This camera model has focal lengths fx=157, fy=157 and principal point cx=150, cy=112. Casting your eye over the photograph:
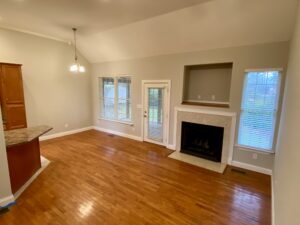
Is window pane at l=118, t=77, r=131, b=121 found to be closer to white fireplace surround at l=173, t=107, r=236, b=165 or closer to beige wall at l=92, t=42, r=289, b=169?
beige wall at l=92, t=42, r=289, b=169

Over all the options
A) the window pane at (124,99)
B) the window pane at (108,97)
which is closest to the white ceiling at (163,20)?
the window pane at (124,99)

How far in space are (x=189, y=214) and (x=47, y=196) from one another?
88.3 inches

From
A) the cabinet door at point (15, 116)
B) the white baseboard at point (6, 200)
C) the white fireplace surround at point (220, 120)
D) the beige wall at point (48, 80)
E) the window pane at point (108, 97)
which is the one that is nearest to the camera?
the white baseboard at point (6, 200)

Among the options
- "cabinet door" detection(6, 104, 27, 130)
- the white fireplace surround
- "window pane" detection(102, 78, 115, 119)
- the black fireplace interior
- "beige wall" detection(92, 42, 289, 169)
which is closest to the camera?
"beige wall" detection(92, 42, 289, 169)

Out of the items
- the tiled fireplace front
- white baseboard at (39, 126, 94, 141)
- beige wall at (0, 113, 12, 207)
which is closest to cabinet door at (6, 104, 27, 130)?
white baseboard at (39, 126, 94, 141)

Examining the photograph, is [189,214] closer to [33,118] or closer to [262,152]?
[262,152]

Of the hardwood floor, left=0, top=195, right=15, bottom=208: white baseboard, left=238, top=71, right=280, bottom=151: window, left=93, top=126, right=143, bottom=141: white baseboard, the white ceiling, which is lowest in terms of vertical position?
the hardwood floor

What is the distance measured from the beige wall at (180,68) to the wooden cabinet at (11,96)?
2544 mm

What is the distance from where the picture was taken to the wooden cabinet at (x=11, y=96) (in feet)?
12.7

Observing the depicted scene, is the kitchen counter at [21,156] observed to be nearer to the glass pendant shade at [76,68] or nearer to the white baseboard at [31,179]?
the white baseboard at [31,179]

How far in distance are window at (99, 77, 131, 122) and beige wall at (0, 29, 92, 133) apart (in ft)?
2.42

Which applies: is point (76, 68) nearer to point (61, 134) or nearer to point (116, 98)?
point (116, 98)

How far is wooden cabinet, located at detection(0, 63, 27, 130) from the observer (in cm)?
386

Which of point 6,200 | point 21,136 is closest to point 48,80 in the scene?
point 21,136
